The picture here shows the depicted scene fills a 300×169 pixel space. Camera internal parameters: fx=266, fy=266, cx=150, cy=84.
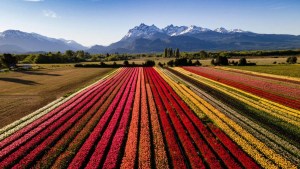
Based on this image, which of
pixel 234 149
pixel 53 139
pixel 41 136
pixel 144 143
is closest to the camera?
pixel 234 149

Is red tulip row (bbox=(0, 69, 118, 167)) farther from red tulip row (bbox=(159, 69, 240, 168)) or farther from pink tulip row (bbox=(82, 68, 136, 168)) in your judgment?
red tulip row (bbox=(159, 69, 240, 168))

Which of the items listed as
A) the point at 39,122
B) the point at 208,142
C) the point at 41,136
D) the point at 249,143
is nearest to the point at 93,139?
the point at 41,136

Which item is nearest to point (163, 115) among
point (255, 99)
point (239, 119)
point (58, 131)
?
point (239, 119)

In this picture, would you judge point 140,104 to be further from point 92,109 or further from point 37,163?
point 37,163

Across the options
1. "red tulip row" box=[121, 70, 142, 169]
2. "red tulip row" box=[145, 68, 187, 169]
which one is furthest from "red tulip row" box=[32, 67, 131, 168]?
"red tulip row" box=[145, 68, 187, 169]

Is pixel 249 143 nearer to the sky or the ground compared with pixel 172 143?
nearer to the ground

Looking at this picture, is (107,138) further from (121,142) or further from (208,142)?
(208,142)

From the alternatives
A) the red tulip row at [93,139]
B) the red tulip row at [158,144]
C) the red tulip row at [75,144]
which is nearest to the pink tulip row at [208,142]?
the red tulip row at [158,144]

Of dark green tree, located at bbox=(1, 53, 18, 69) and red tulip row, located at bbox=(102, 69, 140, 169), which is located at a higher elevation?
dark green tree, located at bbox=(1, 53, 18, 69)

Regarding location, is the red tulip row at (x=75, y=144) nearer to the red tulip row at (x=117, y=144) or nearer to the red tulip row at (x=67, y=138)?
the red tulip row at (x=67, y=138)

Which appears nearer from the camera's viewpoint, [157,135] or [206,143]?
[206,143]
